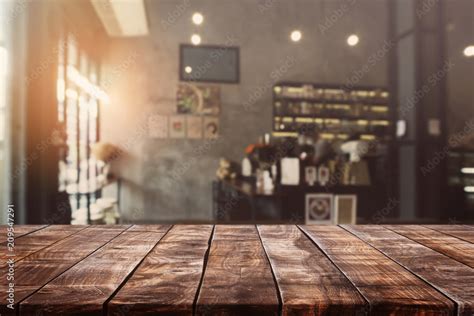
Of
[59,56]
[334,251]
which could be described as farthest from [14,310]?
[59,56]

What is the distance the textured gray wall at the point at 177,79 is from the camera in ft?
22.2

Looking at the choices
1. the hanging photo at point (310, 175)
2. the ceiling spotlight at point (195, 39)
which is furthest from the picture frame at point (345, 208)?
the ceiling spotlight at point (195, 39)

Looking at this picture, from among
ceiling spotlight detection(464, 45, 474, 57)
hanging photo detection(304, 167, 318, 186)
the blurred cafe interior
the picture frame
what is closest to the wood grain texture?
hanging photo detection(304, 167, 318, 186)

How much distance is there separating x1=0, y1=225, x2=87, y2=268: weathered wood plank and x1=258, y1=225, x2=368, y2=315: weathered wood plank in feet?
2.03

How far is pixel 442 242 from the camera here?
3.68 feet

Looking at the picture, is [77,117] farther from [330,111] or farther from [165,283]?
[165,283]

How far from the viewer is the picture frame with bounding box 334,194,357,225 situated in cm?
429

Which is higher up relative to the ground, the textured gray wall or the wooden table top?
the textured gray wall

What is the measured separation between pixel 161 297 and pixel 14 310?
239 mm

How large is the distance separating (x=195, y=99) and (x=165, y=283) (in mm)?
6361

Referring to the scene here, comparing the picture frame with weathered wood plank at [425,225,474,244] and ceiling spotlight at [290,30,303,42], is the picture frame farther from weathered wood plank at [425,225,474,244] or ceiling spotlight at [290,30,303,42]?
ceiling spotlight at [290,30,303,42]

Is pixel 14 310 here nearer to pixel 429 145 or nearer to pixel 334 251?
pixel 334 251

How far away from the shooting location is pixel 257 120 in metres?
7.06

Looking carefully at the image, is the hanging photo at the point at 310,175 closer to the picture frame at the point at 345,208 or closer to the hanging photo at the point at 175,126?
the picture frame at the point at 345,208
